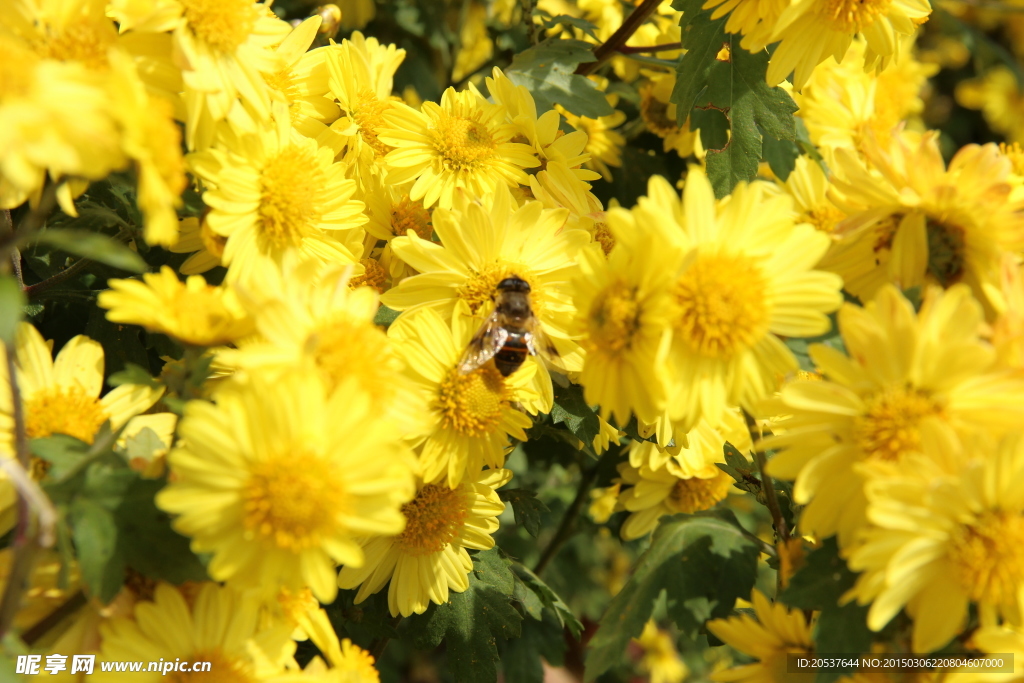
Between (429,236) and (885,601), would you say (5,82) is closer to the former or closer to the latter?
(429,236)

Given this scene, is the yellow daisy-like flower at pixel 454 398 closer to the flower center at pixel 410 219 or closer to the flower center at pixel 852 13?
the flower center at pixel 410 219

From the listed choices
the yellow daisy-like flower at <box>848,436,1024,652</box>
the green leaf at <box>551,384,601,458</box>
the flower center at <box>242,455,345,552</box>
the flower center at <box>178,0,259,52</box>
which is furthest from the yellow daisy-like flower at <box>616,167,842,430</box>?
the flower center at <box>178,0,259,52</box>

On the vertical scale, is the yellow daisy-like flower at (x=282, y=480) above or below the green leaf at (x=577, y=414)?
above

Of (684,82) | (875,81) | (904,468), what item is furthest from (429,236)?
(875,81)

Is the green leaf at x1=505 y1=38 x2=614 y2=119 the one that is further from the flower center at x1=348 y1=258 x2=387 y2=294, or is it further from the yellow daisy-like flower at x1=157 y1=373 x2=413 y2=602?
the yellow daisy-like flower at x1=157 y1=373 x2=413 y2=602

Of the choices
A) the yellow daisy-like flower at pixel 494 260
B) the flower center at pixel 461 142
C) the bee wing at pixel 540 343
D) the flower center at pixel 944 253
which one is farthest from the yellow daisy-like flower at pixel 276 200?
the flower center at pixel 944 253

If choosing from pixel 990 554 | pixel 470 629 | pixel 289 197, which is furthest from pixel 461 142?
pixel 990 554
